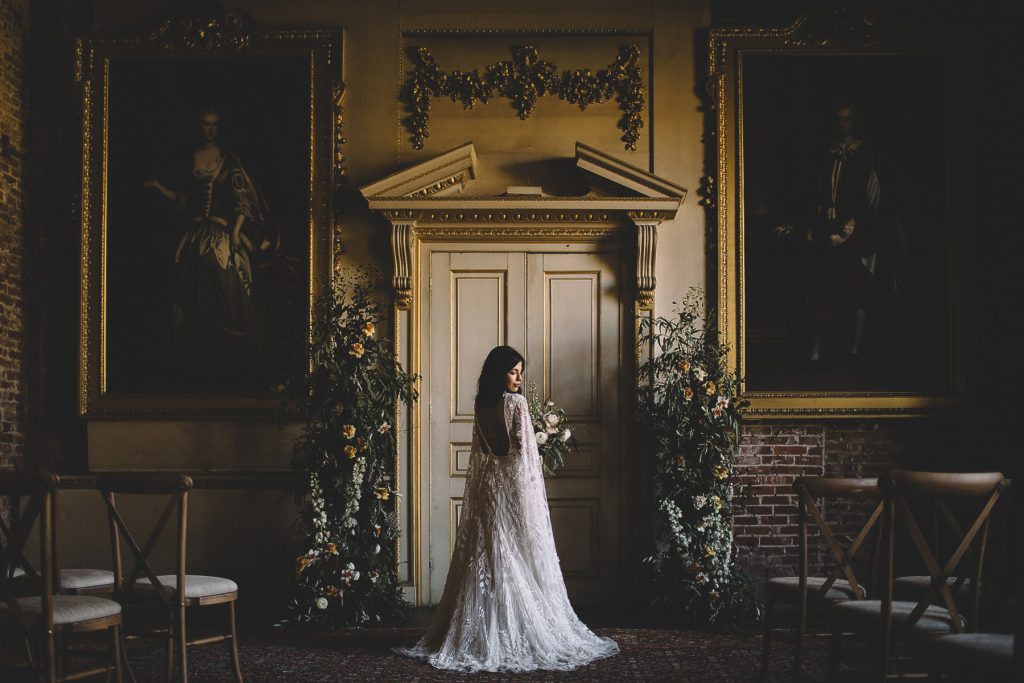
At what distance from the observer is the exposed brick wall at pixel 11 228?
681cm

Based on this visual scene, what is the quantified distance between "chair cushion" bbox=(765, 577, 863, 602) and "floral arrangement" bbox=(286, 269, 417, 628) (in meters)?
2.70

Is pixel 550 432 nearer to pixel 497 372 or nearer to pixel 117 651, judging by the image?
pixel 497 372

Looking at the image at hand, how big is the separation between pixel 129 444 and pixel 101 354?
0.71 m

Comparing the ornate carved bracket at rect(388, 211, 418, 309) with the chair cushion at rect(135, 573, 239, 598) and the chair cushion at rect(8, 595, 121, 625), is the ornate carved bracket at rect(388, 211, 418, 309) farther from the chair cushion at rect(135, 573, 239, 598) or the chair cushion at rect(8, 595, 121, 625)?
the chair cushion at rect(8, 595, 121, 625)

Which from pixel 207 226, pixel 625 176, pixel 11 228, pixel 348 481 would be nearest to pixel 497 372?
pixel 348 481

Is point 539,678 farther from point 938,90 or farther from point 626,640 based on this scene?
point 938,90

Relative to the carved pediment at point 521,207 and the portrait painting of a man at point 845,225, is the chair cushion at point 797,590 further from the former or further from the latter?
the carved pediment at point 521,207

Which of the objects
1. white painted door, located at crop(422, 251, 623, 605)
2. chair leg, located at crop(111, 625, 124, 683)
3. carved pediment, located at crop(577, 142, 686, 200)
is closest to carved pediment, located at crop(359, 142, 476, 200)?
white painted door, located at crop(422, 251, 623, 605)

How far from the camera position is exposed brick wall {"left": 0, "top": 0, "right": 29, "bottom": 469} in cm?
681

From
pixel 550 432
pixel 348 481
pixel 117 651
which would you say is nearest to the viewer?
pixel 117 651

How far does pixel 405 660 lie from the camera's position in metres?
5.21

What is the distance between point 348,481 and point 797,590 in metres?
3.06

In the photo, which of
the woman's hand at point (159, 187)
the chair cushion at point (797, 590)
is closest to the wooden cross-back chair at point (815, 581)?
the chair cushion at point (797, 590)

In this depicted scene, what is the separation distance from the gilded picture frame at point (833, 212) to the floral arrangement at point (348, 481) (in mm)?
2624
